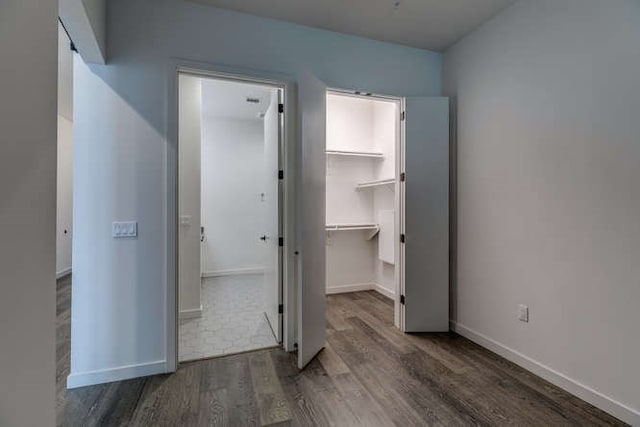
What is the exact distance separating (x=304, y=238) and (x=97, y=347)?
1.67m

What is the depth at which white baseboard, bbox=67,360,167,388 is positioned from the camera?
203 cm

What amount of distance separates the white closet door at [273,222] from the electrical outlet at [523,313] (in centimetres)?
200

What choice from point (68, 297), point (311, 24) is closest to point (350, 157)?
point (311, 24)

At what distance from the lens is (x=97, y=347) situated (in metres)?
2.08

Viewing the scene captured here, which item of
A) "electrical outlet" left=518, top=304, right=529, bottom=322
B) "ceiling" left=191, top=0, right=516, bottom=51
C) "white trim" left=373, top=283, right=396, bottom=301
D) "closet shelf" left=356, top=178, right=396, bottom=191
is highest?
"ceiling" left=191, top=0, right=516, bottom=51

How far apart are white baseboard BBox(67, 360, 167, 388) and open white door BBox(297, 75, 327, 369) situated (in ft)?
3.56

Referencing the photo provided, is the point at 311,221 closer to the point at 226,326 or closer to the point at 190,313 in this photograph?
the point at 226,326

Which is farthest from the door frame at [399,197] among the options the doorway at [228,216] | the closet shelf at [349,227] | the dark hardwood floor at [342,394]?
the doorway at [228,216]

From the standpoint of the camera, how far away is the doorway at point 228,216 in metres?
2.71

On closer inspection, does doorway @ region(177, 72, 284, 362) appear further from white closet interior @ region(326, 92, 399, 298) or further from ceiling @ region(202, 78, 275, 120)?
white closet interior @ region(326, 92, 399, 298)

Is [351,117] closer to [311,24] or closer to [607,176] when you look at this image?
[311,24]

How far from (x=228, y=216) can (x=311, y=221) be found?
11.9ft

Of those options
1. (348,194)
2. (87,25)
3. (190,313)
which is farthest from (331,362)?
(87,25)

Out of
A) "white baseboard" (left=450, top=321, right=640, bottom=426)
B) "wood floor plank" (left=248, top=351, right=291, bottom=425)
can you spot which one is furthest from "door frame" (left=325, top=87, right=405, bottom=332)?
"wood floor plank" (left=248, top=351, right=291, bottom=425)
